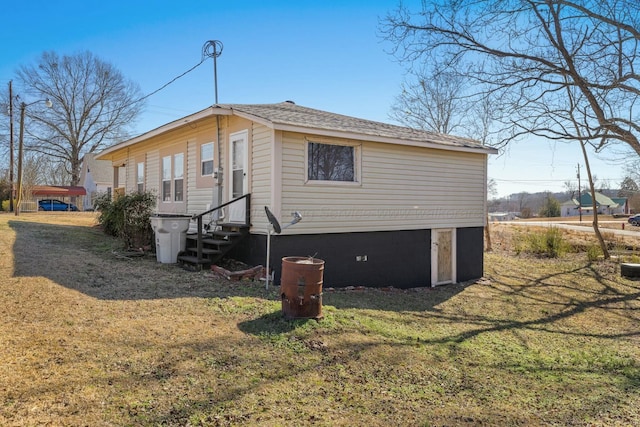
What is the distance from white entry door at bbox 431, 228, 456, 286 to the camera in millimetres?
11172

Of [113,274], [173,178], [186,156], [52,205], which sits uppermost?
[186,156]

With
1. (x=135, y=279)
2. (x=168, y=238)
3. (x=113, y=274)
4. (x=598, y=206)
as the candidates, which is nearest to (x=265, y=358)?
(x=135, y=279)

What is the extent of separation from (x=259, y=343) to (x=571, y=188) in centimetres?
8843

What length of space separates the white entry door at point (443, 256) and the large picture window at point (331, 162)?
329 centimetres

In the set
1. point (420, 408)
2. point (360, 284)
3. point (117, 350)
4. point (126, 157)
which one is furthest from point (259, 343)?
point (126, 157)

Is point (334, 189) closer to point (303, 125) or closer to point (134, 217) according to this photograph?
point (303, 125)

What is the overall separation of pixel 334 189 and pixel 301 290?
389 cm

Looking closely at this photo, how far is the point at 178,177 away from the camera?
11.5 meters

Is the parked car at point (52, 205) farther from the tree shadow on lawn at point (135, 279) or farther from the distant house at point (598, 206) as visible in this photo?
the distant house at point (598, 206)

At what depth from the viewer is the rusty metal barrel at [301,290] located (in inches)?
211

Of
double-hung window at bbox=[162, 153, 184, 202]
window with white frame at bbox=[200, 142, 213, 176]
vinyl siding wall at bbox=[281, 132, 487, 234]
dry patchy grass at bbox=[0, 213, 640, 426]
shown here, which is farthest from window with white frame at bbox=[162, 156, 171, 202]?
vinyl siding wall at bbox=[281, 132, 487, 234]

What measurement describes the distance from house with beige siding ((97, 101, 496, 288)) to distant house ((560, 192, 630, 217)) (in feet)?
237

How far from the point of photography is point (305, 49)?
1312 centimetres

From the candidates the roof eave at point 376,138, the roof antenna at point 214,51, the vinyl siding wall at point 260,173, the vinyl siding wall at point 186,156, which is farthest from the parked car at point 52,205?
the roof eave at point 376,138
